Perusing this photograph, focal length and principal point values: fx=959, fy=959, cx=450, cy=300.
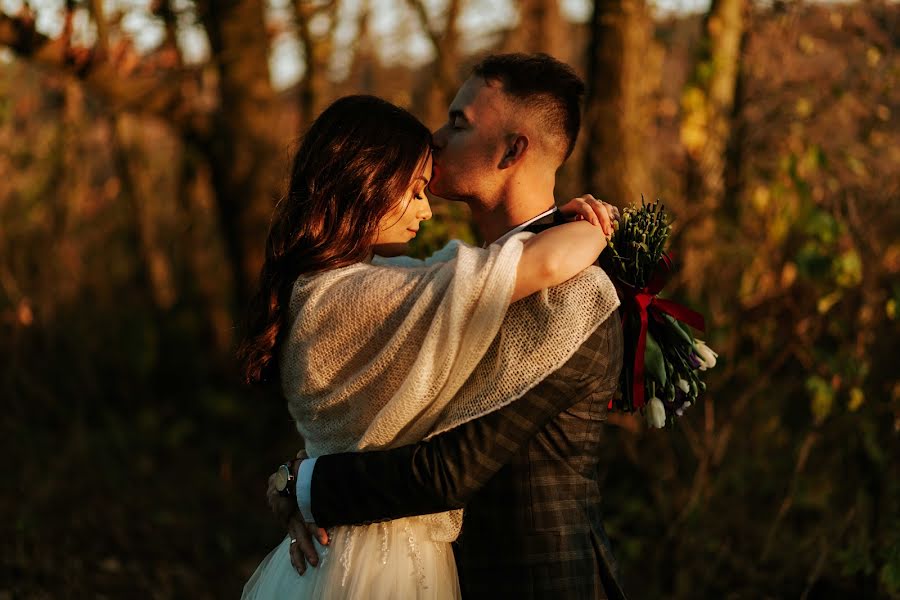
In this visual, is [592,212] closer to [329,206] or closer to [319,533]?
[329,206]

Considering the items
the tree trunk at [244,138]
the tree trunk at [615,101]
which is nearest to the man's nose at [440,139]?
the tree trunk at [615,101]

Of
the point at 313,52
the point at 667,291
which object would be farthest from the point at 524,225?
the point at 313,52

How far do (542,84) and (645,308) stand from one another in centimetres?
67

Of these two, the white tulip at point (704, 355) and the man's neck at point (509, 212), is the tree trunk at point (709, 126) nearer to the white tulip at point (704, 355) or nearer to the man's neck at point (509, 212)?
the white tulip at point (704, 355)

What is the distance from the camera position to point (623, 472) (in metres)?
5.49

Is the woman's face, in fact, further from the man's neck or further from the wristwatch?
the wristwatch

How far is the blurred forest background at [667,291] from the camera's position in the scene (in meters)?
4.52

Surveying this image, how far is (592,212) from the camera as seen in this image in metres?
2.32

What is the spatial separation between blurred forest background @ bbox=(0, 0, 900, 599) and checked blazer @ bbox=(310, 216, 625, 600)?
34.2 inches

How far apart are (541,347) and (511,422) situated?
0.18 meters

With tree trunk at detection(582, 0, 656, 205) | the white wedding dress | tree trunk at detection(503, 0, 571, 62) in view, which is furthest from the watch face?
tree trunk at detection(503, 0, 571, 62)

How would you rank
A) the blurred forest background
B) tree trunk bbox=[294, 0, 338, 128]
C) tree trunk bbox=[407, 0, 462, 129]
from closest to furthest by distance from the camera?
the blurred forest background → tree trunk bbox=[407, 0, 462, 129] → tree trunk bbox=[294, 0, 338, 128]

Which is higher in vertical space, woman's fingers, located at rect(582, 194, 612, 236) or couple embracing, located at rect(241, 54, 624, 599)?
woman's fingers, located at rect(582, 194, 612, 236)

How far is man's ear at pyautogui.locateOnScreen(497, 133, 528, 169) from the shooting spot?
8.31 feet
